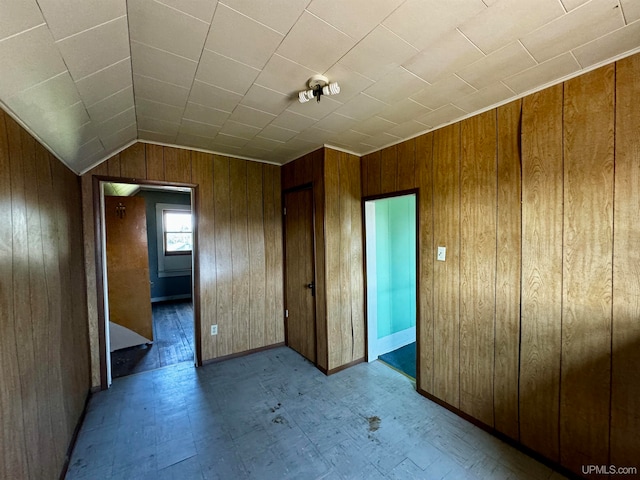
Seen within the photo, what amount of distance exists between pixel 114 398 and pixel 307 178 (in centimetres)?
285

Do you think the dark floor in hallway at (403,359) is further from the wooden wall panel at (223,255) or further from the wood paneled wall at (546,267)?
the wooden wall panel at (223,255)

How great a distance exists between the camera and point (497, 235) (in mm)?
1916

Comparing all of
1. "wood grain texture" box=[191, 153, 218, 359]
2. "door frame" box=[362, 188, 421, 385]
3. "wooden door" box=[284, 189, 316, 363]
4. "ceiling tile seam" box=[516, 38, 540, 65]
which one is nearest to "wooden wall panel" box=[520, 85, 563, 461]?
"ceiling tile seam" box=[516, 38, 540, 65]

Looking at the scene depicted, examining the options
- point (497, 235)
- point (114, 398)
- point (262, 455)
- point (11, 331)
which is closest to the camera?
point (11, 331)

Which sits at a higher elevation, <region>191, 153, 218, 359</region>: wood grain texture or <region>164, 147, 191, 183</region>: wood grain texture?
<region>164, 147, 191, 183</region>: wood grain texture

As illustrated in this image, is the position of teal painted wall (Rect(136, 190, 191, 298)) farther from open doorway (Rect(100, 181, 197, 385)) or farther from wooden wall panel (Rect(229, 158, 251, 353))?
wooden wall panel (Rect(229, 158, 251, 353))

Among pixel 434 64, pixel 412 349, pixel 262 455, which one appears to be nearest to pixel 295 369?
pixel 262 455

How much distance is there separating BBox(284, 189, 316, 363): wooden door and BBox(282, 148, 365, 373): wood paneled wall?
5.3 inches

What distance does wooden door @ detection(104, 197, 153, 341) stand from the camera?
11.2ft

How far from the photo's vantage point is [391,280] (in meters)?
3.37

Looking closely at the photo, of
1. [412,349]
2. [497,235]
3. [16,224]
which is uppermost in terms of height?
[16,224]

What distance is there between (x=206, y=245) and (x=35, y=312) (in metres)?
1.67

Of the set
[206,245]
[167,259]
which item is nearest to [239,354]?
[206,245]

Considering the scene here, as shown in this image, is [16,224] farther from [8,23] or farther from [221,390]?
[221,390]
